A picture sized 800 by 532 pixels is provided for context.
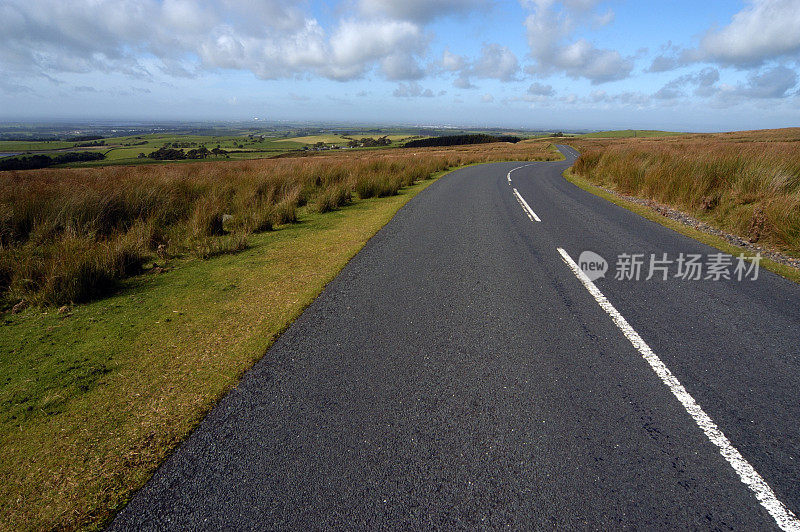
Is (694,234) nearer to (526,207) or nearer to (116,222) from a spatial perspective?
(526,207)

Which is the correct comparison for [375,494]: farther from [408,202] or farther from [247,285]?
[408,202]

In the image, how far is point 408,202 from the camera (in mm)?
13047

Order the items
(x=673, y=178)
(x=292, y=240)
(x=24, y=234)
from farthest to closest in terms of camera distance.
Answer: (x=673, y=178), (x=292, y=240), (x=24, y=234)

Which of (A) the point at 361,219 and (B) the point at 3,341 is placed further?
(A) the point at 361,219

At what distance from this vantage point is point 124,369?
11.5ft

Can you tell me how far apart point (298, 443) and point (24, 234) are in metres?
8.88

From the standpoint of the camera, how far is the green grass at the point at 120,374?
2.28m

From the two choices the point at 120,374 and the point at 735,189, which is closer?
the point at 120,374

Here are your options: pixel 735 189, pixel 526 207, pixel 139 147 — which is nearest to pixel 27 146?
pixel 139 147

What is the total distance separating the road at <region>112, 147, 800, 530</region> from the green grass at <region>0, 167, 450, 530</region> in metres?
0.26

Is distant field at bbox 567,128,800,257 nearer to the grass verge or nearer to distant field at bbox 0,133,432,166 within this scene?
the grass verge

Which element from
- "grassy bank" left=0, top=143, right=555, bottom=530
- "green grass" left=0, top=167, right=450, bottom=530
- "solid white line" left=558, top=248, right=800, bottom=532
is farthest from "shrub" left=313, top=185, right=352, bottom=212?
"solid white line" left=558, top=248, right=800, bottom=532

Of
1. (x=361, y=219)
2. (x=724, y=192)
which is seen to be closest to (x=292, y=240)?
(x=361, y=219)

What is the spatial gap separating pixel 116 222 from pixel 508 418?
1003 centimetres
